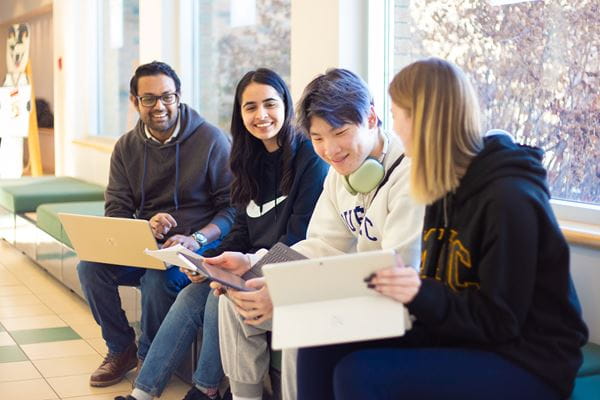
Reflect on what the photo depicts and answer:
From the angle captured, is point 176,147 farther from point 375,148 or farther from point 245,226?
point 375,148

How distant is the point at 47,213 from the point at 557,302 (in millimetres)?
4377

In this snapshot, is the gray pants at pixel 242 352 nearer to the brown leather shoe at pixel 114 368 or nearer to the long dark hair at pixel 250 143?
the long dark hair at pixel 250 143

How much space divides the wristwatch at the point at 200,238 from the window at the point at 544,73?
1.22 metres

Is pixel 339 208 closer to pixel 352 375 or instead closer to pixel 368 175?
pixel 368 175

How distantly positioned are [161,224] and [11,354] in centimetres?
104

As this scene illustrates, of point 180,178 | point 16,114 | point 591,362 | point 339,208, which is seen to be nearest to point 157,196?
point 180,178

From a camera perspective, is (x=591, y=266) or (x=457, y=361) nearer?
(x=457, y=361)

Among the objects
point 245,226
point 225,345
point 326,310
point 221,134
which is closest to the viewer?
point 326,310

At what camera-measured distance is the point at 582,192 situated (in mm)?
3195

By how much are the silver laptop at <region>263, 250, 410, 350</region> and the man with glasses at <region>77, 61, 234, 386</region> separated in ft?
5.67

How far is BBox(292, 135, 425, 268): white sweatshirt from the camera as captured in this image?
8.60 feet

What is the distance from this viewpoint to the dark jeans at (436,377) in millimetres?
2086

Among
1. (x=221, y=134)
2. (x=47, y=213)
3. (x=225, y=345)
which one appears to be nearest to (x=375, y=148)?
(x=225, y=345)

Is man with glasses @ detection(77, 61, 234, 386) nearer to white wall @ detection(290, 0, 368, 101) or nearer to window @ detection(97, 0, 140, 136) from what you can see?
white wall @ detection(290, 0, 368, 101)
